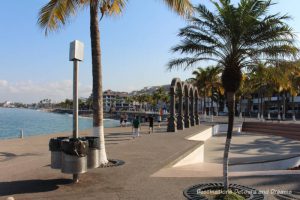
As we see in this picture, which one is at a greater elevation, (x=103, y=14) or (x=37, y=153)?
(x=103, y=14)

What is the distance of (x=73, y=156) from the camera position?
7.98 m

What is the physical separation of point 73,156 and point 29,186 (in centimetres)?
127

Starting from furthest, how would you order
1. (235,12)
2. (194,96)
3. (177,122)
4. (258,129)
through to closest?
1. (194,96)
2. (258,129)
3. (177,122)
4. (235,12)

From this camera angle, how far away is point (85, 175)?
941 cm

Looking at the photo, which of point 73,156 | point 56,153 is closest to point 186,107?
point 56,153

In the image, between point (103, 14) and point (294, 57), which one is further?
point (103, 14)

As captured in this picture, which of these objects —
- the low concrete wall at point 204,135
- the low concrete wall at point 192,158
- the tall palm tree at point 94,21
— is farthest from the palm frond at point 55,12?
the low concrete wall at point 204,135

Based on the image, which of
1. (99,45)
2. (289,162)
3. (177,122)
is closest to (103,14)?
(99,45)

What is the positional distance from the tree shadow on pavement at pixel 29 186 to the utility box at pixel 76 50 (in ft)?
9.92

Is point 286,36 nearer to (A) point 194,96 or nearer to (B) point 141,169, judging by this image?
(B) point 141,169

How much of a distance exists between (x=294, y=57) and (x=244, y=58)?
1.25 m

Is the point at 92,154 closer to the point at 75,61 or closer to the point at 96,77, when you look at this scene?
the point at 75,61

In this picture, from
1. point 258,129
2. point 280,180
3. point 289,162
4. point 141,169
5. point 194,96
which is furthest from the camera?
point 194,96

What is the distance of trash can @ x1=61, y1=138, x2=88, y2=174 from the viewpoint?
796 centimetres
